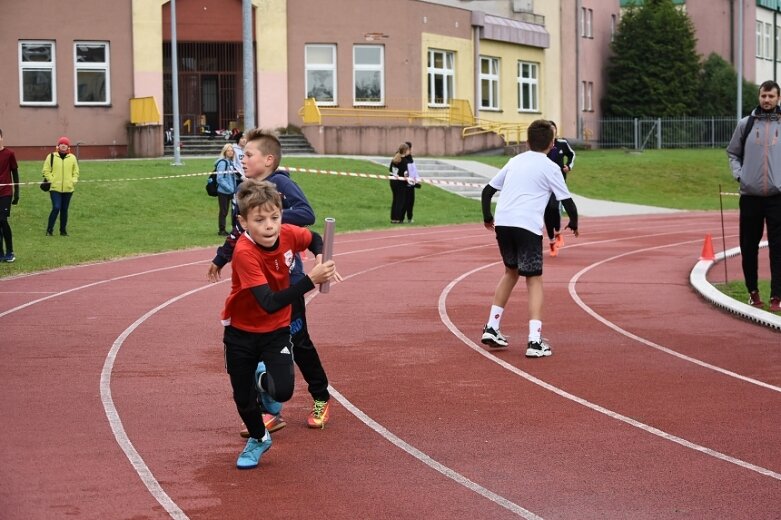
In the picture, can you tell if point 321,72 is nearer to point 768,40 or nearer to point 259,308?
point 768,40

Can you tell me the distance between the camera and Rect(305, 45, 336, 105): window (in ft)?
152

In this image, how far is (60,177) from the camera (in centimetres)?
2381

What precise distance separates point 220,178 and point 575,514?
18619 millimetres

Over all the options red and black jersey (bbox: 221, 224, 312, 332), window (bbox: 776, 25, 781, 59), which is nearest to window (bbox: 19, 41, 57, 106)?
red and black jersey (bbox: 221, 224, 312, 332)

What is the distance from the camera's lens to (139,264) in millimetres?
19469

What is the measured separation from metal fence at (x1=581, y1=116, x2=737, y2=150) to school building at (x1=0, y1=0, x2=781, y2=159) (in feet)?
21.3

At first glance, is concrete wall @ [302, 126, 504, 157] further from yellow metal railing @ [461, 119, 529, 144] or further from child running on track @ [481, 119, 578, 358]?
child running on track @ [481, 119, 578, 358]

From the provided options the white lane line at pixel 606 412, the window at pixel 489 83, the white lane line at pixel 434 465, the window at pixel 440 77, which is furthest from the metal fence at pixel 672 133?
the white lane line at pixel 434 465

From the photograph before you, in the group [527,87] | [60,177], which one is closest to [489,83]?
[527,87]

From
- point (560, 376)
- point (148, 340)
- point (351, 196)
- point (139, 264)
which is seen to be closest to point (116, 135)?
point (351, 196)

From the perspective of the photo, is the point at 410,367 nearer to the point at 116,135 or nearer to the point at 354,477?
the point at 354,477

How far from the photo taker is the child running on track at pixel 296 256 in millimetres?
7733

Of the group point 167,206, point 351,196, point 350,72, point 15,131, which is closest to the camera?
point 167,206

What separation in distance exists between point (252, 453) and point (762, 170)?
744cm
